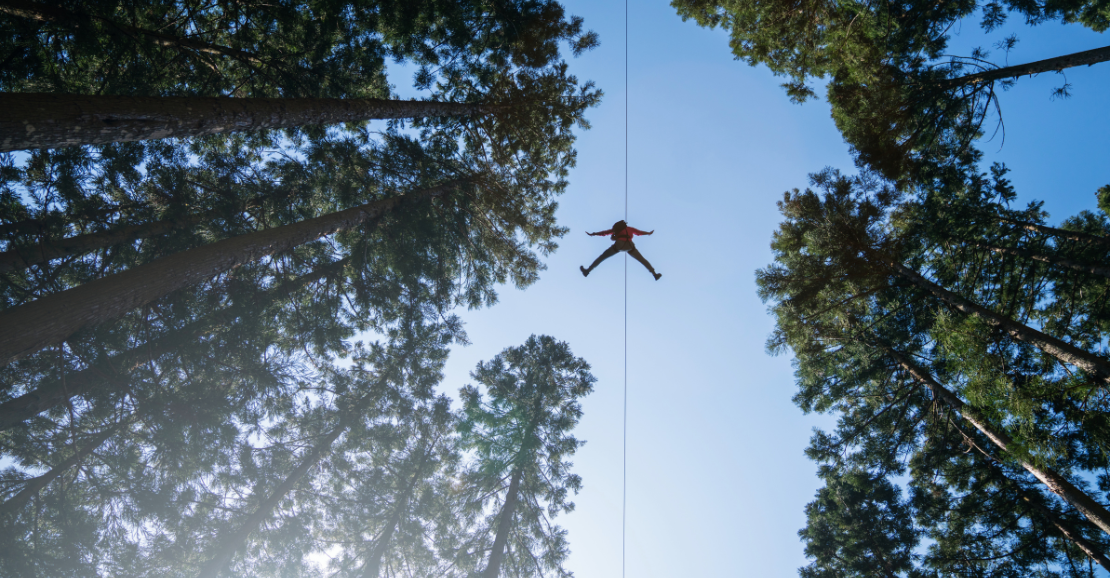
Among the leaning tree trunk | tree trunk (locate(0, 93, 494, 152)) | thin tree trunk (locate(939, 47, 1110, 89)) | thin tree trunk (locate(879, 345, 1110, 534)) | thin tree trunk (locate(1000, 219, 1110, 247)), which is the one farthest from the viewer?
the leaning tree trunk

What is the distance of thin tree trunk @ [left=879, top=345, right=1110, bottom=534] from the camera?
484 cm

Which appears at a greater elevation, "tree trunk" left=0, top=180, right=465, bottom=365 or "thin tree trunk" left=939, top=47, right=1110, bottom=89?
"thin tree trunk" left=939, top=47, right=1110, bottom=89

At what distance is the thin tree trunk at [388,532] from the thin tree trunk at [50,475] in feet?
19.6

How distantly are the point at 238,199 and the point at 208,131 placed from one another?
4298 mm

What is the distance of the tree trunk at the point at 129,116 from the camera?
3260 mm

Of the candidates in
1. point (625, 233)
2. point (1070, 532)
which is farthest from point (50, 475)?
point (1070, 532)

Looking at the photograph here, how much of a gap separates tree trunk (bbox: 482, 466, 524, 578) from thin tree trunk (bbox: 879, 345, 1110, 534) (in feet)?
28.1

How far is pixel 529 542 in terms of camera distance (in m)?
10.2

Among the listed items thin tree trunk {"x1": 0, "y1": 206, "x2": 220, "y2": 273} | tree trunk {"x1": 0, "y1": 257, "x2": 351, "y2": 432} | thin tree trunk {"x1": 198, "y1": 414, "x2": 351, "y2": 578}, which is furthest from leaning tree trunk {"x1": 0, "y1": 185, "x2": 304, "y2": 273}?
thin tree trunk {"x1": 198, "y1": 414, "x2": 351, "y2": 578}

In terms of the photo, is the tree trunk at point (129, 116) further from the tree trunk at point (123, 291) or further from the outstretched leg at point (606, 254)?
the outstretched leg at point (606, 254)

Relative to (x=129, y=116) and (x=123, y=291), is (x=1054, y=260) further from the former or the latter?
Answer: (x=123, y=291)

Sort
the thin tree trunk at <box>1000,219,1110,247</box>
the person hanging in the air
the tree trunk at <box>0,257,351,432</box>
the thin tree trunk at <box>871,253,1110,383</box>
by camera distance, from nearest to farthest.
Answer: the thin tree trunk at <box>871,253,1110,383</box>
the thin tree trunk at <box>1000,219,1110,247</box>
the tree trunk at <box>0,257,351,432</box>
the person hanging in the air

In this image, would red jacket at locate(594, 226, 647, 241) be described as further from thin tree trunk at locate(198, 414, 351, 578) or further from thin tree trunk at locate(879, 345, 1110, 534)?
thin tree trunk at locate(198, 414, 351, 578)

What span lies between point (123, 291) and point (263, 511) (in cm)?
755
